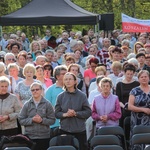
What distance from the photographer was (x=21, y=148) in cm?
1045

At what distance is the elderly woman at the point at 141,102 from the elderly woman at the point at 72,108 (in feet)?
3.15

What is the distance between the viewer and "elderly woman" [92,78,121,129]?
12336mm

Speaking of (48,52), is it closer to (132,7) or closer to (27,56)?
(27,56)

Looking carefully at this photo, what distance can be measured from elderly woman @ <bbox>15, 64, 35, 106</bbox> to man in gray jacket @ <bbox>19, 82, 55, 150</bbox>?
870mm

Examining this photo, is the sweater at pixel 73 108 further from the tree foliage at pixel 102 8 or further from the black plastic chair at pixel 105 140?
the tree foliage at pixel 102 8

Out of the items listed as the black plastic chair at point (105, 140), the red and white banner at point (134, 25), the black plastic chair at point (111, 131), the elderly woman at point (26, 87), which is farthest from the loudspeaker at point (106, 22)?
the black plastic chair at point (105, 140)

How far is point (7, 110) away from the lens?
12.0 meters

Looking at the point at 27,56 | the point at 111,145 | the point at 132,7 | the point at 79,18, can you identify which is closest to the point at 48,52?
the point at 27,56

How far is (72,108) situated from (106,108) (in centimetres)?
88

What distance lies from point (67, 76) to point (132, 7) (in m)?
25.9

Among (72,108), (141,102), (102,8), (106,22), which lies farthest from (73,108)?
(102,8)

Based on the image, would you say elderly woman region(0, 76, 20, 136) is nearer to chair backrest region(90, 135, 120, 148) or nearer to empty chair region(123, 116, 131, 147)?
chair backrest region(90, 135, 120, 148)

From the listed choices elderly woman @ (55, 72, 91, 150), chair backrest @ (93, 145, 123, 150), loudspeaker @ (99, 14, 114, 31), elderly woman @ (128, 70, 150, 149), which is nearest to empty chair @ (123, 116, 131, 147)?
elderly woman @ (128, 70, 150, 149)

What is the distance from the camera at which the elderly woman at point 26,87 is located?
1274 centimetres
